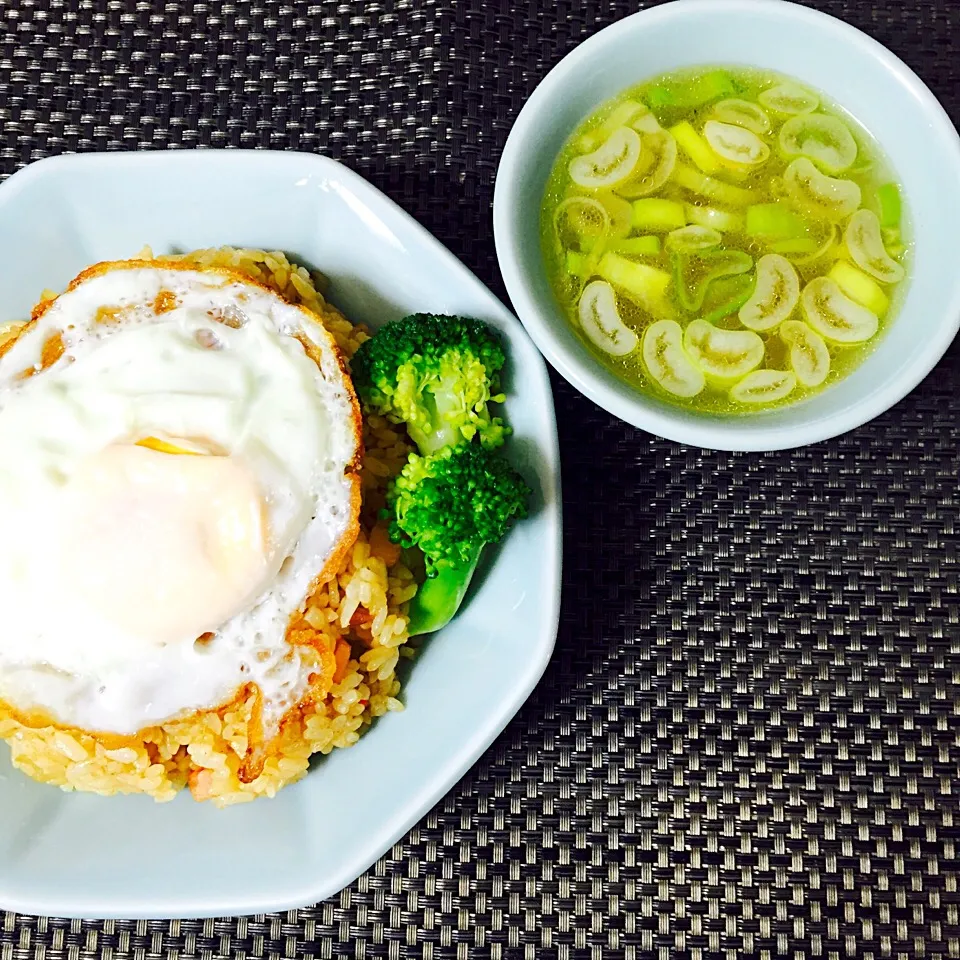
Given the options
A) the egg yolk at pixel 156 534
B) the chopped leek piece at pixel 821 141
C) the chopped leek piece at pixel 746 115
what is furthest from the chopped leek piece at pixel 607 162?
the egg yolk at pixel 156 534

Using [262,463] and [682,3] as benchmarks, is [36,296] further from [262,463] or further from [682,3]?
[682,3]

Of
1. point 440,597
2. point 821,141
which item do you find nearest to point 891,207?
point 821,141

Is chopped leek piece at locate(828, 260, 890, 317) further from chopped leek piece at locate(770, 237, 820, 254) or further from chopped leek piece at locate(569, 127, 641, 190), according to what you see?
chopped leek piece at locate(569, 127, 641, 190)

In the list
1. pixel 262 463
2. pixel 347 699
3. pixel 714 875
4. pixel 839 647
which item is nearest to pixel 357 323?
pixel 262 463

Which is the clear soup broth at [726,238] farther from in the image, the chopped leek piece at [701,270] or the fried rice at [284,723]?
the fried rice at [284,723]

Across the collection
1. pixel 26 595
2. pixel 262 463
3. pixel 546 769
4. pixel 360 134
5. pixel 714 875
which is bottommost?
pixel 714 875

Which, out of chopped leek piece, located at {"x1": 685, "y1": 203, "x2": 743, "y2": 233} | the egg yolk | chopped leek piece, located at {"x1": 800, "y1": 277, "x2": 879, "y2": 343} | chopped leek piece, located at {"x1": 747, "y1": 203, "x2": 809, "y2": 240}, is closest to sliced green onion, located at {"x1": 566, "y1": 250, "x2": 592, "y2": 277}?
chopped leek piece, located at {"x1": 685, "y1": 203, "x2": 743, "y2": 233}
